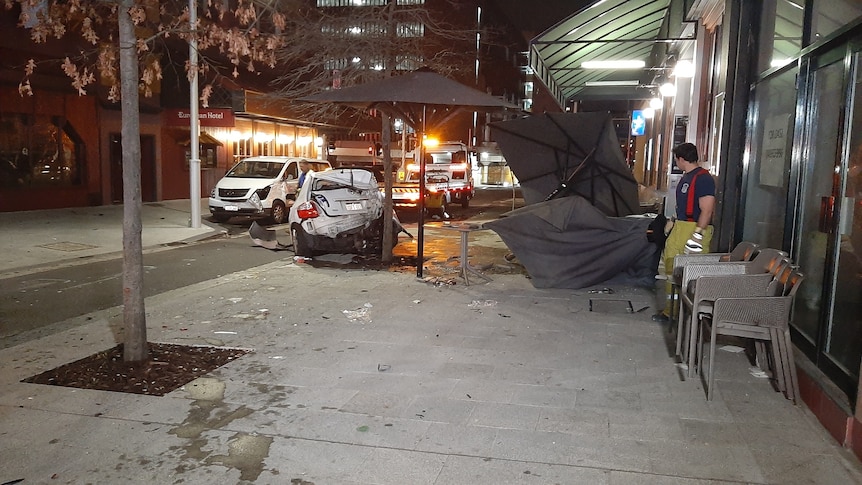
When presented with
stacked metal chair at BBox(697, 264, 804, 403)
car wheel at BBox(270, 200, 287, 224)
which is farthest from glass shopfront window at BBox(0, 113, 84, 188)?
stacked metal chair at BBox(697, 264, 804, 403)

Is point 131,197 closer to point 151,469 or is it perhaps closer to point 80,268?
point 151,469

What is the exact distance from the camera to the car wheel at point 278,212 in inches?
754

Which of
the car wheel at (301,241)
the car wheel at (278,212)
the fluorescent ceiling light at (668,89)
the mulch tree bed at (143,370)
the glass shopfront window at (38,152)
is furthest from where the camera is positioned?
the car wheel at (278,212)

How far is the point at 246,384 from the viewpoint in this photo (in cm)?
532

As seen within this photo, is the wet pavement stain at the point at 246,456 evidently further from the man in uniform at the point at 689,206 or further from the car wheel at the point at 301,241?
the car wheel at the point at 301,241

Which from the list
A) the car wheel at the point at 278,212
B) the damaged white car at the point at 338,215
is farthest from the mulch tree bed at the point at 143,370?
the car wheel at the point at 278,212

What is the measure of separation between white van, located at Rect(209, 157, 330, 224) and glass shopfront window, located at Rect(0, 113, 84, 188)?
4818mm

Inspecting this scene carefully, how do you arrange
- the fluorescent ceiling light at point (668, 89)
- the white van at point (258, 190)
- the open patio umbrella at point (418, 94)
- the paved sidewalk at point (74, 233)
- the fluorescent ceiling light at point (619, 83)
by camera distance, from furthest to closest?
the fluorescent ceiling light at point (619, 83) < the white van at point (258, 190) < the fluorescent ceiling light at point (668, 89) < the paved sidewalk at point (74, 233) < the open patio umbrella at point (418, 94)

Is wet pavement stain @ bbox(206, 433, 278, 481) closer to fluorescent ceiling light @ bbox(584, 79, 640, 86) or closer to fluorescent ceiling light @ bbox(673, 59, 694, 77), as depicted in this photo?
fluorescent ceiling light @ bbox(673, 59, 694, 77)

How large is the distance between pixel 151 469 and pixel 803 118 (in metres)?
5.72

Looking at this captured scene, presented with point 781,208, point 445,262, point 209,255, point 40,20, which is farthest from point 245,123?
point 781,208

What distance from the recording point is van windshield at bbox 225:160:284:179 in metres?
19.8

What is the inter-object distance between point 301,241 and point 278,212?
805 cm

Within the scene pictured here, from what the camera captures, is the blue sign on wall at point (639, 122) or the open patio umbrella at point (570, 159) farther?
the blue sign on wall at point (639, 122)
